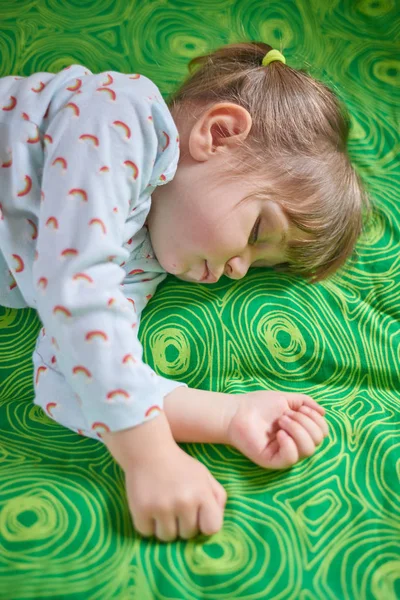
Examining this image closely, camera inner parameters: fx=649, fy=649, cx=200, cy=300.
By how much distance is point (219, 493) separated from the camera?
0.91 metres

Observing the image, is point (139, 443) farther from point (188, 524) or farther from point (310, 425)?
point (310, 425)

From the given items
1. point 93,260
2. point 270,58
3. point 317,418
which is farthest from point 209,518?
point 270,58

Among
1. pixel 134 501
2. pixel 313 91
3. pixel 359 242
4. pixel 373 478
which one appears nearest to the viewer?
A: pixel 134 501

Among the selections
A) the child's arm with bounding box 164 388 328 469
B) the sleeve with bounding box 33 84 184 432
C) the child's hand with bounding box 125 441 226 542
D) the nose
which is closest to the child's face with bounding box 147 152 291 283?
the nose

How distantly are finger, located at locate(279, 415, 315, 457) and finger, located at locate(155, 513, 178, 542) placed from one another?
0.22 m

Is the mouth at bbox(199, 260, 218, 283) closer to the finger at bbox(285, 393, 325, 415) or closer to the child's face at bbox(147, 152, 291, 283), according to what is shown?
the child's face at bbox(147, 152, 291, 283)

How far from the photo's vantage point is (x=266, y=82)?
3.98 feet

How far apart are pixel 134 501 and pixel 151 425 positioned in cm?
10

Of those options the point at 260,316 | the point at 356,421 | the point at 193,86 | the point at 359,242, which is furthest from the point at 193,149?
the point at 356,421

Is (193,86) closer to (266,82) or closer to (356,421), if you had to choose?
(266,82)

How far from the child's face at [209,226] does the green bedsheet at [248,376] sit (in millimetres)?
88

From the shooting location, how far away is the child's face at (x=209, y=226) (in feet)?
3.57

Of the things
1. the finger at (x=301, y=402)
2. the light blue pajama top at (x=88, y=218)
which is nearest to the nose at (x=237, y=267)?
the light blue pajama top at (x=88, y=218)

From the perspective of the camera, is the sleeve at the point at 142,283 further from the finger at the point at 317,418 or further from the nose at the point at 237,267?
the finger at the point at 317,418
